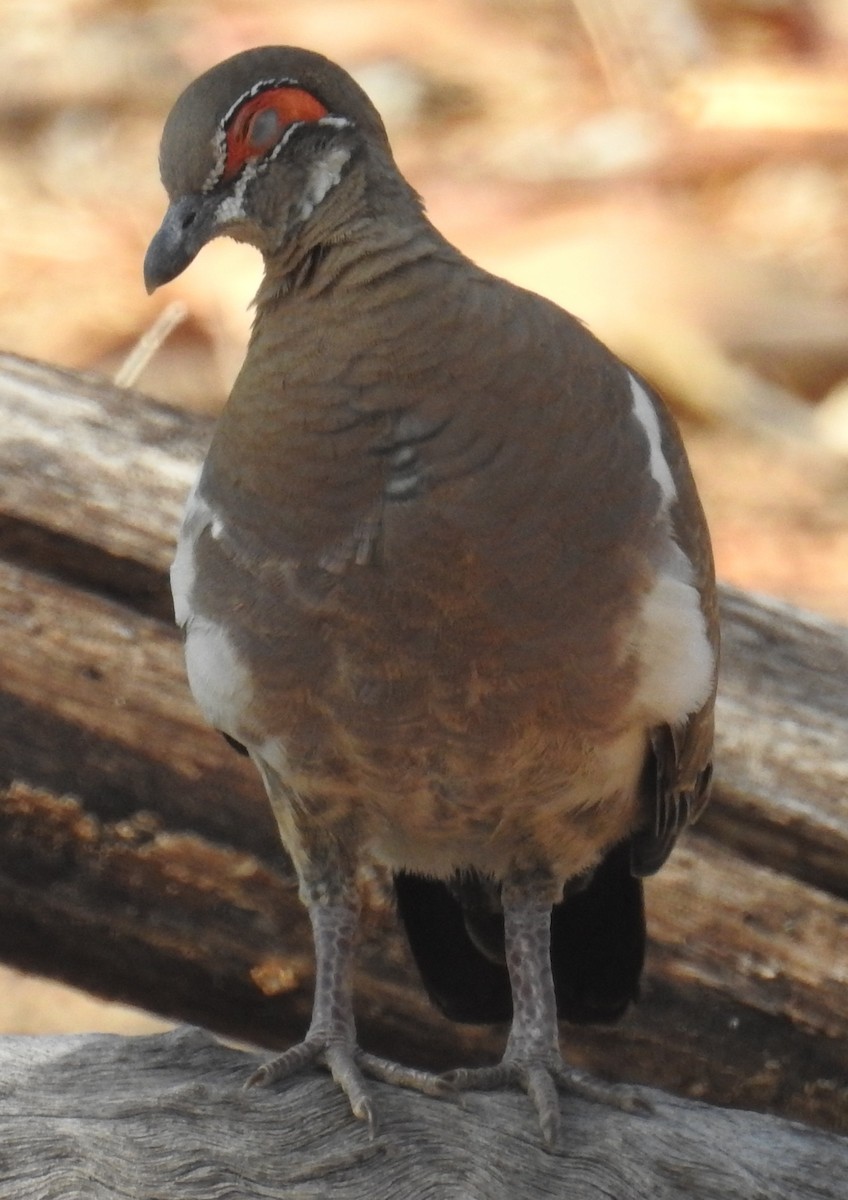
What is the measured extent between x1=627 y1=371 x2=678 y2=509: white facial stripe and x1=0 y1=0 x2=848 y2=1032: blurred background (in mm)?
4215

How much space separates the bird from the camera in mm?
3271

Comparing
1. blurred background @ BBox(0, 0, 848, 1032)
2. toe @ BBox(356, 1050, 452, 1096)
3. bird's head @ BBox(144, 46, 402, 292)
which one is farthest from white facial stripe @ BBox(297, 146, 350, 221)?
blurred background @ BBox(0, 0, 848, 1032)

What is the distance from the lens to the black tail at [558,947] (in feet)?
13.3

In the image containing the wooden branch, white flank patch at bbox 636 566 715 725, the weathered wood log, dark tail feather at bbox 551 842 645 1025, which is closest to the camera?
the wooden branch

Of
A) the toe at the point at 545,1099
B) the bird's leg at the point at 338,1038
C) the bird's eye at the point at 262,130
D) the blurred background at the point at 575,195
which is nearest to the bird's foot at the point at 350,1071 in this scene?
the bird's leg at the point at 338,1038

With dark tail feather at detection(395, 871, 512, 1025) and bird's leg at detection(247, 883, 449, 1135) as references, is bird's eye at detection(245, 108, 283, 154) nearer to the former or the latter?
bird's leg at detection(247, 883, 449, 1135)

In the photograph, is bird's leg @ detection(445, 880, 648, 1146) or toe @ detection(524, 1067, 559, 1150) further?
bird's leg @ detection(445, 880, 648, 1146)

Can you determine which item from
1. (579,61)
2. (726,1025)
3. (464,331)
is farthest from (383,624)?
(579,61)

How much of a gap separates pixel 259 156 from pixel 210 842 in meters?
1.61

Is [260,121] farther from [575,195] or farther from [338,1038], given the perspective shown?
[575,195]

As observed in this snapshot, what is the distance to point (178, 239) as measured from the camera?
3.32 meters

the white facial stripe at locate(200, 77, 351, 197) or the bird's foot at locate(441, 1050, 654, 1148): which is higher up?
the white facial stripe at locate(200, 77, 351, 197)

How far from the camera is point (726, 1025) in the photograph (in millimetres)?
4188

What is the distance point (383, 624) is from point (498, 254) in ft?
16.8
